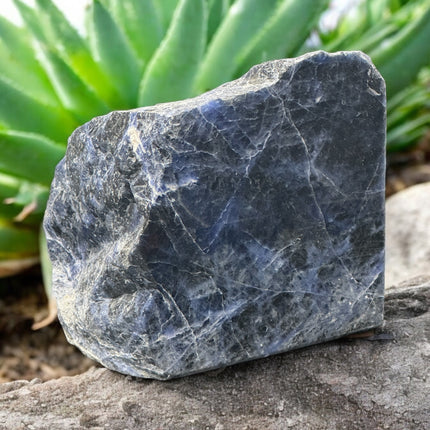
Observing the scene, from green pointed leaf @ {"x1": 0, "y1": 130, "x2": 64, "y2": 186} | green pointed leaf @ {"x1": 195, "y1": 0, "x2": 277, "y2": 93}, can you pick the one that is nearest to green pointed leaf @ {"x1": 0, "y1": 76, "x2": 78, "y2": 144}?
green pointed leaf @ {"x1": 0, "y1": 130, "x2": 64, "y2": 186}

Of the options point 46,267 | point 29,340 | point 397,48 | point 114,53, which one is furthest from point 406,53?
point 29,340

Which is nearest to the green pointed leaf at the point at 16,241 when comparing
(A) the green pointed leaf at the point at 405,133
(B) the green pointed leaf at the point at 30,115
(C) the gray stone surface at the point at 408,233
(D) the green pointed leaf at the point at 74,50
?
(B) the green pointed leaf at the point at 30,115

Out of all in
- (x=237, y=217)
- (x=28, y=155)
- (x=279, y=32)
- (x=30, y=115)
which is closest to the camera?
(x=237, y=217)

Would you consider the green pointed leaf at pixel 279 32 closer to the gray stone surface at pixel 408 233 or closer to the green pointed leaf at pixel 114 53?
the green pointed leaf at pixel 114 53

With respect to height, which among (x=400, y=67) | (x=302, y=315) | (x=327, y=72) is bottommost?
(x=400, y=67)

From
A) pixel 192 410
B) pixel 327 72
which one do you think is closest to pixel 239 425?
pixel 192 410

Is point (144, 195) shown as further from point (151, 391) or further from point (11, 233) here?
point (11, 233)

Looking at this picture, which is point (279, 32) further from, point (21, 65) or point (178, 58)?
point (21, 65)
